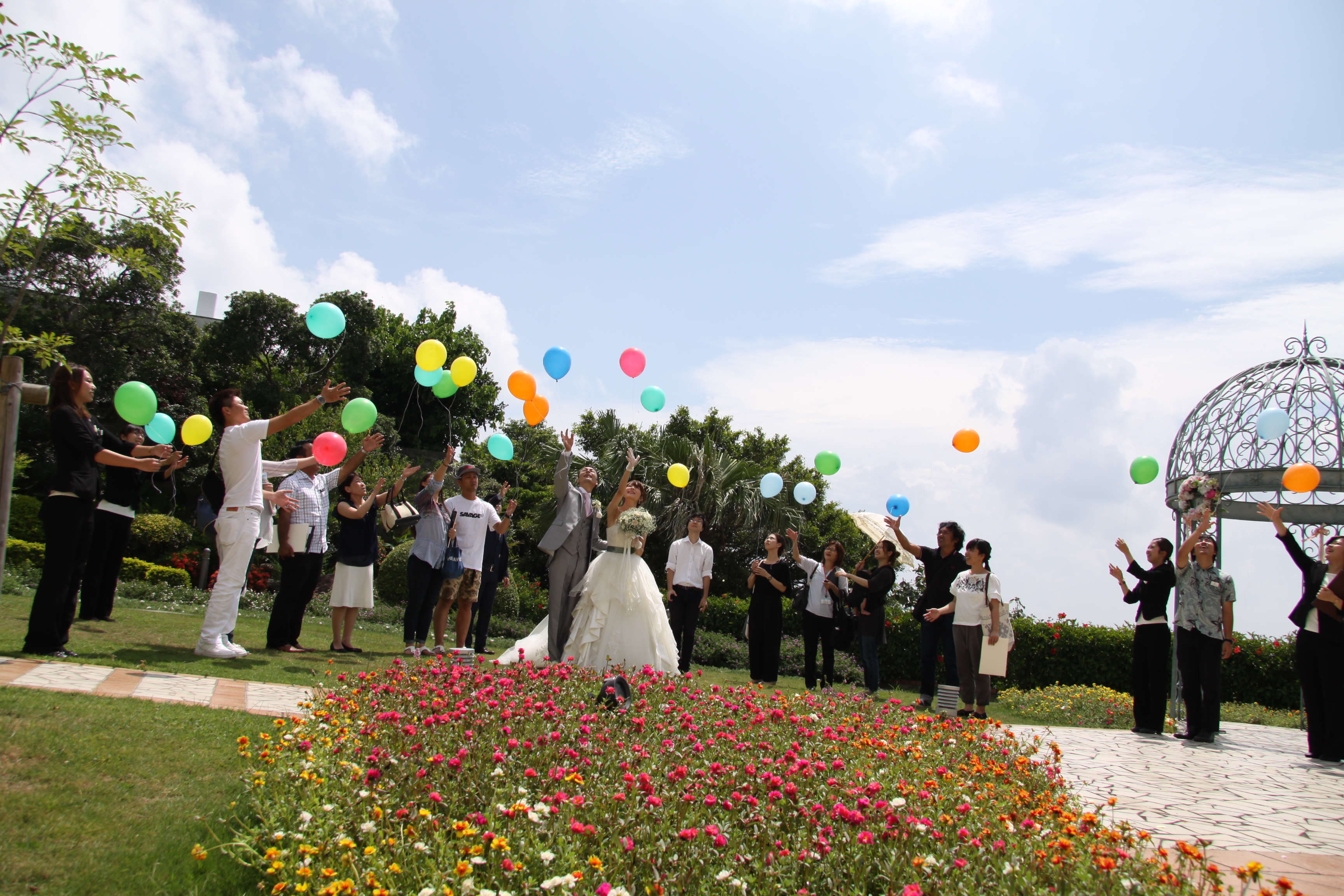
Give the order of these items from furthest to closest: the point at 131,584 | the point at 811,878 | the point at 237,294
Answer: the point at 237,294 → the point at 131,584 → the point at 811,878

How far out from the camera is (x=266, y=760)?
3523 millimetres

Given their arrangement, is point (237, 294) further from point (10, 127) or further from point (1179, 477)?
point (1179, 477)

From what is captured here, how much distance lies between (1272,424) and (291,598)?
10379 mm

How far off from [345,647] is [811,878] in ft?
21.2

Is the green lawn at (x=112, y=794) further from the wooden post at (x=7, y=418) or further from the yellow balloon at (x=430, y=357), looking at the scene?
the yellow balloon at (x=430, y=357)

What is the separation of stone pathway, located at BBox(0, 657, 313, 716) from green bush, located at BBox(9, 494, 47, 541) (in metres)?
13.4

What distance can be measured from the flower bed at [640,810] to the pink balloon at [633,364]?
603cm

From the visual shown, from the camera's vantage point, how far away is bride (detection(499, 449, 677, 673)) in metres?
7.18

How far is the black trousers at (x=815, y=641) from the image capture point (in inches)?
368

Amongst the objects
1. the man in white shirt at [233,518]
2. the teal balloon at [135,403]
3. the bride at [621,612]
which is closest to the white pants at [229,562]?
the man in white shirt at [233,518]

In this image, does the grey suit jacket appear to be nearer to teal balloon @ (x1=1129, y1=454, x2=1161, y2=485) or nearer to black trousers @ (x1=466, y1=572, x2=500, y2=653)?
black trousers @ (x1=466, y1=572, x2=500, y2=653)

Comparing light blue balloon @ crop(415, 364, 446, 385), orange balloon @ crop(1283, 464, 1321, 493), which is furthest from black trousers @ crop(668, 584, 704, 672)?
orange balloon @ crop(1283, 464, 1321, 493)

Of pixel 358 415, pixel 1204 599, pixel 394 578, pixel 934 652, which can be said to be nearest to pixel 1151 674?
pixel 1204 599

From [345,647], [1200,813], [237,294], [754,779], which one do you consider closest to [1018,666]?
[1200,813]
